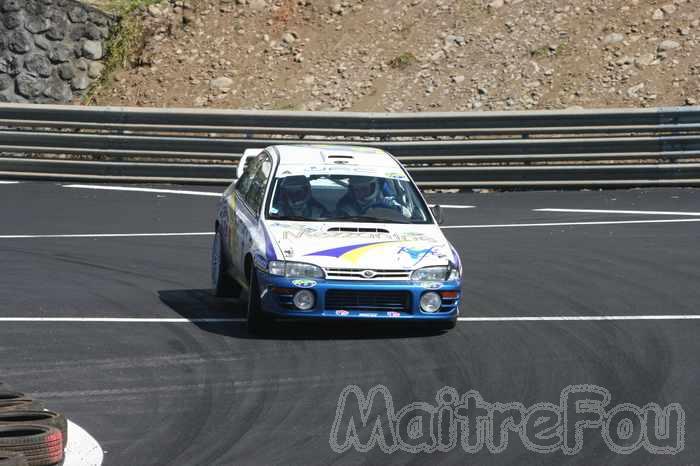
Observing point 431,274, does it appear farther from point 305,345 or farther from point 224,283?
point 224,283

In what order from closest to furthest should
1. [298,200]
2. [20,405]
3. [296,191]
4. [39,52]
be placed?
[20,405]
[298,200]
[296,191]
[39,52]

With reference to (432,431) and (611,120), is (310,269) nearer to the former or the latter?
(432,431)

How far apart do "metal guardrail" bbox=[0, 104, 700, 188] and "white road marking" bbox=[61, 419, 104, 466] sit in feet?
43.1

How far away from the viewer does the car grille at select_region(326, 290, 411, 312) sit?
11.7 metres

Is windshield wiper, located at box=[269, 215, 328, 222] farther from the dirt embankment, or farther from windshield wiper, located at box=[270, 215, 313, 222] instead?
the dirt embankment

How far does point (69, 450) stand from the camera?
8.30 m

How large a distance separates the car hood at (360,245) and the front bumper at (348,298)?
0.16 m

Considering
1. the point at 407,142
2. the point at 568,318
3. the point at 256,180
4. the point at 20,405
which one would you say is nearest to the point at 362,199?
the point at 256,180

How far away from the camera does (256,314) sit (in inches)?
469

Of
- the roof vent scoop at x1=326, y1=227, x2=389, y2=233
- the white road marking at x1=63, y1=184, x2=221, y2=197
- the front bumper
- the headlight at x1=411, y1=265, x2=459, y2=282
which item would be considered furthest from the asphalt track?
the white road marking at x1=63, y1=184, x2=221, y2=197

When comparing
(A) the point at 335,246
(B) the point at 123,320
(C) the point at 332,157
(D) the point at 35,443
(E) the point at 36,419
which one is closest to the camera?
(D) the point at 35,443

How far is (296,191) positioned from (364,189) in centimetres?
63

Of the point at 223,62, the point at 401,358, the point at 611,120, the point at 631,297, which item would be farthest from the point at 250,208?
the point at 223,62

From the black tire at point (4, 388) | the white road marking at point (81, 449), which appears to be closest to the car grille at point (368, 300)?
the black tire at point (4, 388)
